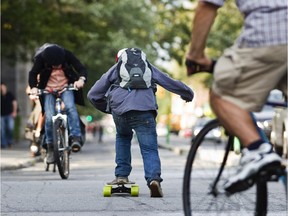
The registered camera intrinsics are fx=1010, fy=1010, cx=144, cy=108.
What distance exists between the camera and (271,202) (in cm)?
879

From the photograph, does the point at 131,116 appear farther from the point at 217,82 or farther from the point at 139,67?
the point at 217,82

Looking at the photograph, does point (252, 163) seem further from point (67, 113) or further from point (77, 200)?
point (67, 113)

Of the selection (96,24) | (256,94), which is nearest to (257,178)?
(256,94)

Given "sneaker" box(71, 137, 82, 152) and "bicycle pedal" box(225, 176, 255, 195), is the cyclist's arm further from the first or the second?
"sneaker" box(71, 137, 82, 152)

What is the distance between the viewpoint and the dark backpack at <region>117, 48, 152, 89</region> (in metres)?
9.88

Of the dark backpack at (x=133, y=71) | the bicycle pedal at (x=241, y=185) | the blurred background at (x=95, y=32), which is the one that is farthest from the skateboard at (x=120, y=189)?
the blurred background at (x=95, y=32)

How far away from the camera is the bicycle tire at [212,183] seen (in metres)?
5.46

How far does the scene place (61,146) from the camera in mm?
12562

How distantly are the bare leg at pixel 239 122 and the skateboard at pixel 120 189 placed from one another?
482 cm

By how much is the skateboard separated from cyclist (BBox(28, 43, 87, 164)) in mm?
2419

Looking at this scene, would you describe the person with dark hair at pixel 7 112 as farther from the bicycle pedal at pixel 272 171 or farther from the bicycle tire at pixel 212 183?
the bicycle pedal at pixel 272 171

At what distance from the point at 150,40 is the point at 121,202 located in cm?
3661

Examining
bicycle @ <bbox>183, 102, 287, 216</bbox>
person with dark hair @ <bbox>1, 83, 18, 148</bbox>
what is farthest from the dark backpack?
person with dark hair @ <bbox>1, 83, 18, 148</bbox>

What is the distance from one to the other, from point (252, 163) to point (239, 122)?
219 mm
